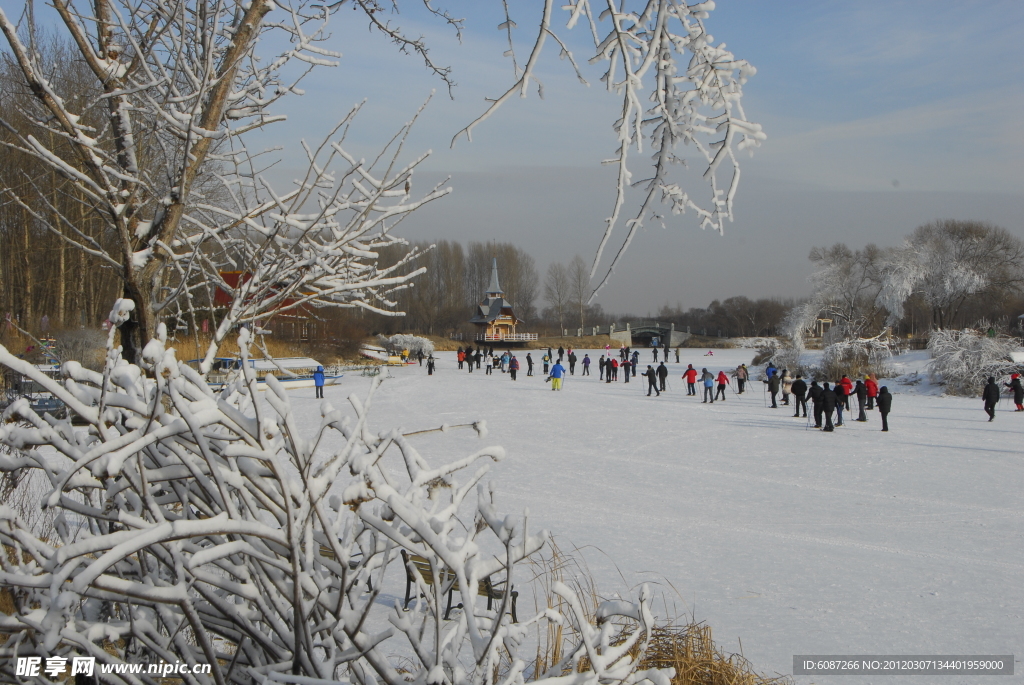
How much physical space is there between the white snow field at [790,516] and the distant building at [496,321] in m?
54.1

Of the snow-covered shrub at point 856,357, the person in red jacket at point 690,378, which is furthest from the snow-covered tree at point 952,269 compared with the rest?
the person in red jacket at point 690,378

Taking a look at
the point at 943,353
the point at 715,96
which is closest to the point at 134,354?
the point at 715,96

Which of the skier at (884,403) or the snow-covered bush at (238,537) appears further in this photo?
the skier at (884,403)

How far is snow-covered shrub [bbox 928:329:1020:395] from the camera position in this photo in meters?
26.1

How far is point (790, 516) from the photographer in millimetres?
9602

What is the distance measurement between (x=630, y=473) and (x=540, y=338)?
62.6 metres

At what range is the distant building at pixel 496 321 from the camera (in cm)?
7481

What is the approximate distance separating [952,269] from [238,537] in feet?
168

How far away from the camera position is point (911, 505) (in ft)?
32.9

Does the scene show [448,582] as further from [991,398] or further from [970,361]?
[970,361]

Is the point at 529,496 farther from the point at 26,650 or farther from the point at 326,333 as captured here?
the point at 326,333

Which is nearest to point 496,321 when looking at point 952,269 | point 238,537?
point 952,269

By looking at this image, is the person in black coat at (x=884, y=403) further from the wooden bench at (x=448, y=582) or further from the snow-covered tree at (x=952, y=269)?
the snow-covered tree at (x=952, y=269)

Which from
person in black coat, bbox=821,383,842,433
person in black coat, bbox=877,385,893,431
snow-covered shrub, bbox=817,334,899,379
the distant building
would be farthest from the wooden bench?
the distant building
